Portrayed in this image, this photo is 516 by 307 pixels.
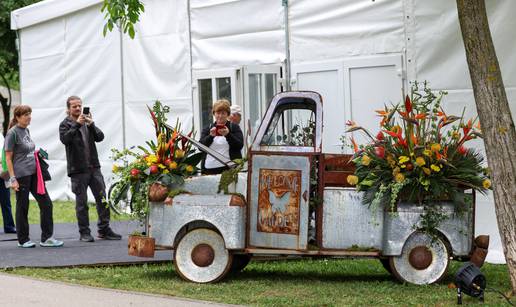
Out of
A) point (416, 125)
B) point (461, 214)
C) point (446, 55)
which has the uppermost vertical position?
point (446, 55)

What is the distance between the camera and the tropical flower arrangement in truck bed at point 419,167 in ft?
31.9

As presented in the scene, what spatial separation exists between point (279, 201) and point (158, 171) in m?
1.30

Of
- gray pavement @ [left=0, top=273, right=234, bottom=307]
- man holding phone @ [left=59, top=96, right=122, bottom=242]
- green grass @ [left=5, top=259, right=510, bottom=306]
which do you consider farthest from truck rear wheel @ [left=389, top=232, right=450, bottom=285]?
man holding phone @ [left=59, top=96, right=122, bottom=242]

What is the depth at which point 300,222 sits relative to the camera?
32.4 feet

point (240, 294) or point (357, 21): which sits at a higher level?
point (357, 21)

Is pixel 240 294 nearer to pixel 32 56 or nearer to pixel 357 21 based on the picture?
pixel 357 21

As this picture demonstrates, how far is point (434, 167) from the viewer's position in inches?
381

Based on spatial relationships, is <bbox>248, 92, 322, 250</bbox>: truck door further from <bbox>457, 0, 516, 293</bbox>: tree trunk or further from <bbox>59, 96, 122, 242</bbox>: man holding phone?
<bbox>59, 96, 122, 242</bbox>: man holding phone

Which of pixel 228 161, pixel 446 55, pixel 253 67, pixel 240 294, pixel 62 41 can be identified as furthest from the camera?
pixel 62 41

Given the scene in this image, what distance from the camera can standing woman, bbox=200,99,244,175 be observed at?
11.3 metres

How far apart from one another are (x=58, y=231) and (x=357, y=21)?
5439mm

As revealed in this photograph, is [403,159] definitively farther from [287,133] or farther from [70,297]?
[70,297]

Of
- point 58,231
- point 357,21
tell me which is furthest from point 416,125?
point 58,231

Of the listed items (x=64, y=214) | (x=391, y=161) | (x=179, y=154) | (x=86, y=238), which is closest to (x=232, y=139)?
(x=179, y=154)
